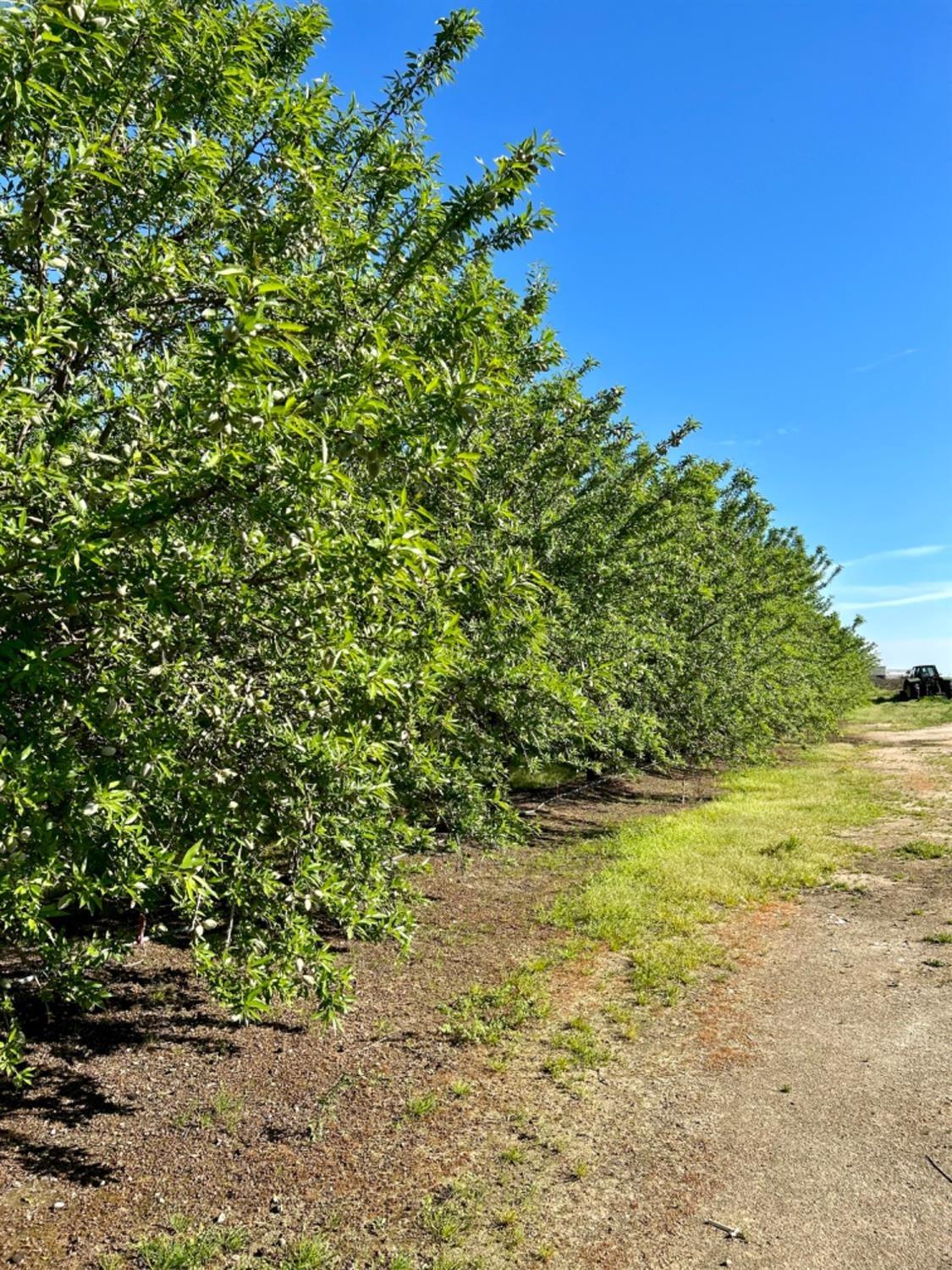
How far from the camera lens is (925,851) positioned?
9.90 metres

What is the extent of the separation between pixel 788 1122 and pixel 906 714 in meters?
40.3

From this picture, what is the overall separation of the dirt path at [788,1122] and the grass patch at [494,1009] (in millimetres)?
798

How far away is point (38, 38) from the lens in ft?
7.70

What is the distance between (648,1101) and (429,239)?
494 cm

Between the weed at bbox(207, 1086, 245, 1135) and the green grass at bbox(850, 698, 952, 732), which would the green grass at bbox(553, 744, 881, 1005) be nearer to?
the weed at bbox(207, 1086, 245, 1135)

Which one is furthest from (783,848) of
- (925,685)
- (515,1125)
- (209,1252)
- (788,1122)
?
(925,685)

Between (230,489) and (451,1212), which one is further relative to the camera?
(451,1212)

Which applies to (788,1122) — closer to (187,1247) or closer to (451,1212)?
(451,1212)

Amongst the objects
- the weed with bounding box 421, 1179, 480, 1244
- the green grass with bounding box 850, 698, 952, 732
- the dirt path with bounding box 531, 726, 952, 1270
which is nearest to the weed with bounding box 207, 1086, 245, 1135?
the weed with bounding box 421, 1179, 480, 1244

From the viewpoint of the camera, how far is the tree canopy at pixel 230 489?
2.62 metres

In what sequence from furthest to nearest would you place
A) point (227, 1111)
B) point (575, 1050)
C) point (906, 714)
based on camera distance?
point (906, 714) < point (575, 1050) < point (227, 1111)

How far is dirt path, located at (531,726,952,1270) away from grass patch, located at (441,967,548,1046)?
2.62 ft

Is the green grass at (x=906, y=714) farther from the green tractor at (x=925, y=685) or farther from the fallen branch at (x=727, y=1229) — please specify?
the fallen branch at (x=727, y=1229)

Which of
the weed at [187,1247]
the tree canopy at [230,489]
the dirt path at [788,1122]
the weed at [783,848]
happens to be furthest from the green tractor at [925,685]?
the weed at [187,1247]
